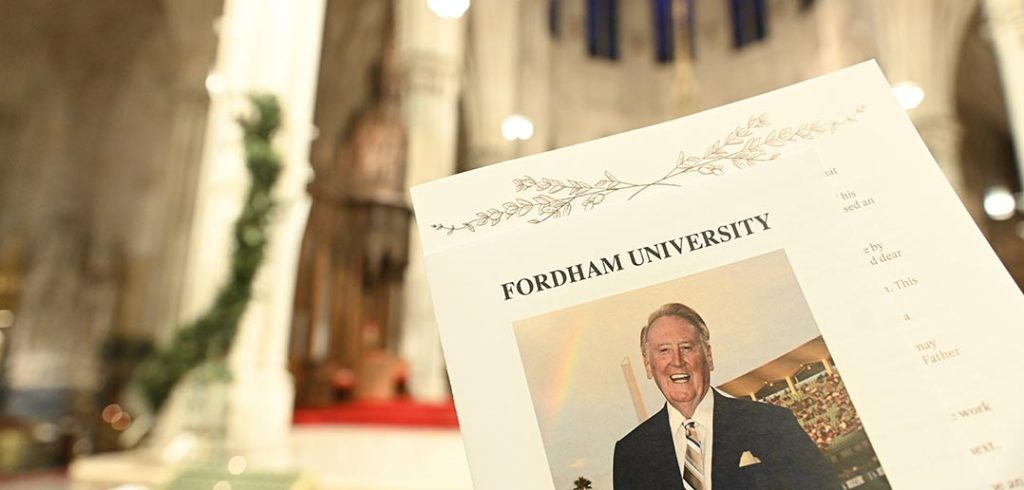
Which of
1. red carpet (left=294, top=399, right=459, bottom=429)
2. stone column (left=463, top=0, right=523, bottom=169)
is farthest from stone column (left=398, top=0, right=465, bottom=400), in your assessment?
stone column (left=463, top=0, right=523, bottom=169)

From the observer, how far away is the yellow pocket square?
2.10 ft

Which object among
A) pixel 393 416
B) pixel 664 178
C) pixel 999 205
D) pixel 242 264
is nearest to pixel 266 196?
pixel 242 264

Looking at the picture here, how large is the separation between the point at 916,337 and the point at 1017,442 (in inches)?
4.8

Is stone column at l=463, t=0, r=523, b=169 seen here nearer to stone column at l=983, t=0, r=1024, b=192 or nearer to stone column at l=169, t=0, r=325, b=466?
stone column at l=169, t=0, r=325, b=466

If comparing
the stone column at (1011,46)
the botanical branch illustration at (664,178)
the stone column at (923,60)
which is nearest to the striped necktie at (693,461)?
the botanical branch illustration at (664,178)

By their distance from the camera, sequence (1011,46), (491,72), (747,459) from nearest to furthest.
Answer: (747,459), (1011,46), (491,72)

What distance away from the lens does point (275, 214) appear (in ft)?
14.8

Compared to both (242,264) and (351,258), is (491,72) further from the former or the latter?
(242,264)

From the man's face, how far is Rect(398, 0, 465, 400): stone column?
27.0 ft

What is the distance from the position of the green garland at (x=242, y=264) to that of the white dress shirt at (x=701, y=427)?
4218 mm

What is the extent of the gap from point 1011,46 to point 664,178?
9128 millimetres

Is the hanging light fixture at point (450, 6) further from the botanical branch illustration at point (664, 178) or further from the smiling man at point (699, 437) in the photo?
the smiling man at point (699, 437)

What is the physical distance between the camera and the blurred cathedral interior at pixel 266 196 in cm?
450

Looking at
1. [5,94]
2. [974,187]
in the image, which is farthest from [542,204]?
[974,187]
